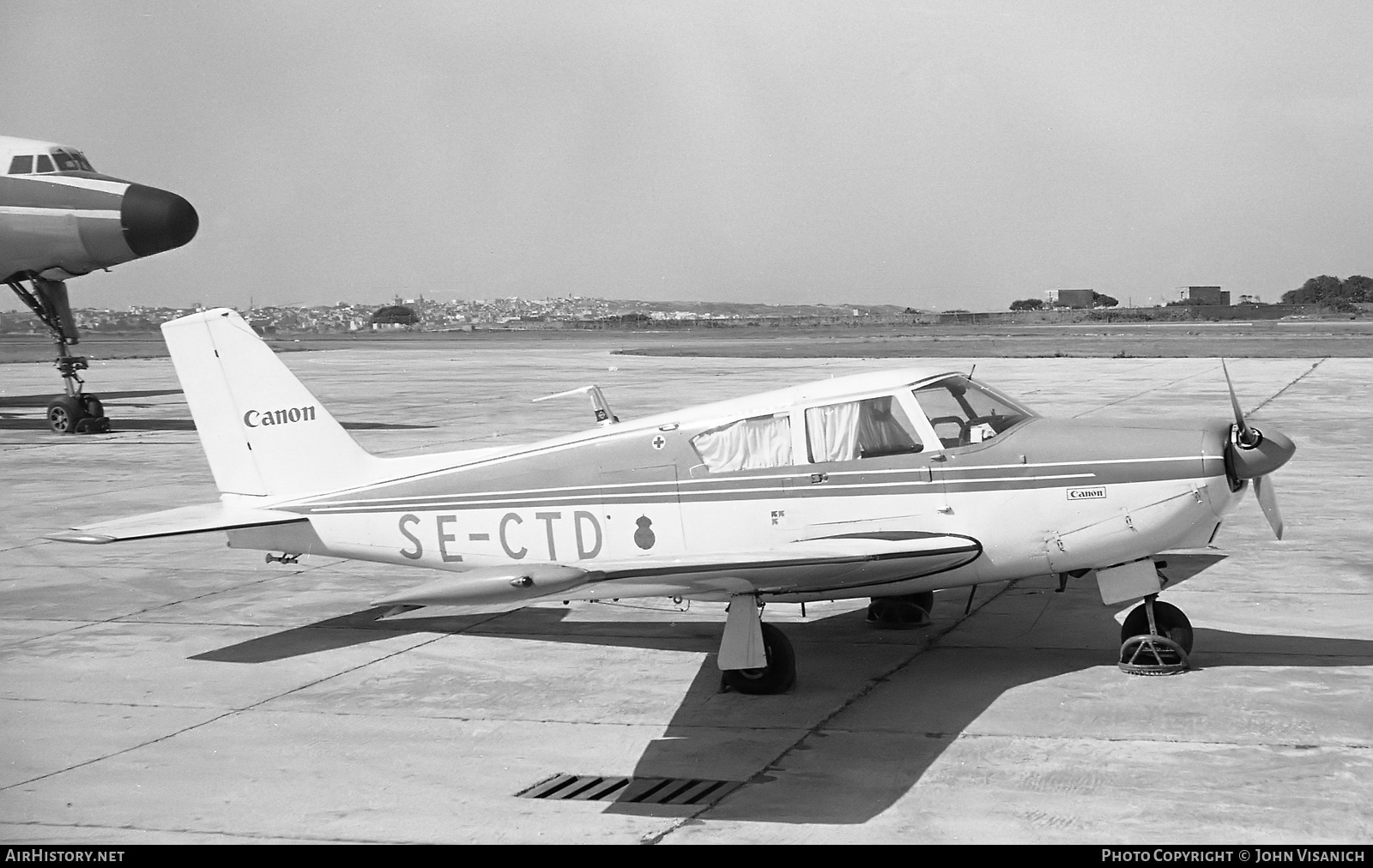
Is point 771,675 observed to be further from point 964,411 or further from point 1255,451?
point 1255,451

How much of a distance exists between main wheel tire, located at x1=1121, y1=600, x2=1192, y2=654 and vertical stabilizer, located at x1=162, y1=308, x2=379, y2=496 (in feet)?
20.2

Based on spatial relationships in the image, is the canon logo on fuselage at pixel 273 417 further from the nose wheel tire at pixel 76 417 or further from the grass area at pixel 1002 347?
the grass area at pixel 1002 347

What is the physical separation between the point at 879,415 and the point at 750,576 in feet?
5.66

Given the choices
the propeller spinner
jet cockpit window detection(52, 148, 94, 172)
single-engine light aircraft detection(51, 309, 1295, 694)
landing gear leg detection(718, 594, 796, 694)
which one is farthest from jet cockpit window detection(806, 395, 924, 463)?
jet cockpit window detection(52, 148, 94, 172)

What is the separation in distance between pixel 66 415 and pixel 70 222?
167 inches

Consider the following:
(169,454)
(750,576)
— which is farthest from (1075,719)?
(169,454)

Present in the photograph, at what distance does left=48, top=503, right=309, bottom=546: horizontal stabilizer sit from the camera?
378 inches

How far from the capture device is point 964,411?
950cm

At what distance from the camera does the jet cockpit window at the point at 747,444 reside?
9.59 meters

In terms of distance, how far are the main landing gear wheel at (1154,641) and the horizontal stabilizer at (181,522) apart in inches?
258

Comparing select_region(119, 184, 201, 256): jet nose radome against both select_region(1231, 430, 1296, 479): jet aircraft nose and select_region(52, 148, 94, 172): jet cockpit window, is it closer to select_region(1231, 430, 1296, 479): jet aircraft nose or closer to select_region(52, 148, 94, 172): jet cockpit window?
select_region(52, 148, 94, 172): jet cockpit window

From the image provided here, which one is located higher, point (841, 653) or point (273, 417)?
point (273, 417)

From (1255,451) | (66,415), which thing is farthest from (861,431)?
(66,415)

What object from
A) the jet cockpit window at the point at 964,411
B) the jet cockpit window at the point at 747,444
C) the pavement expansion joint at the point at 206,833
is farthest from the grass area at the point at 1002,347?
the pavement expansion joint at the point at 206,833
